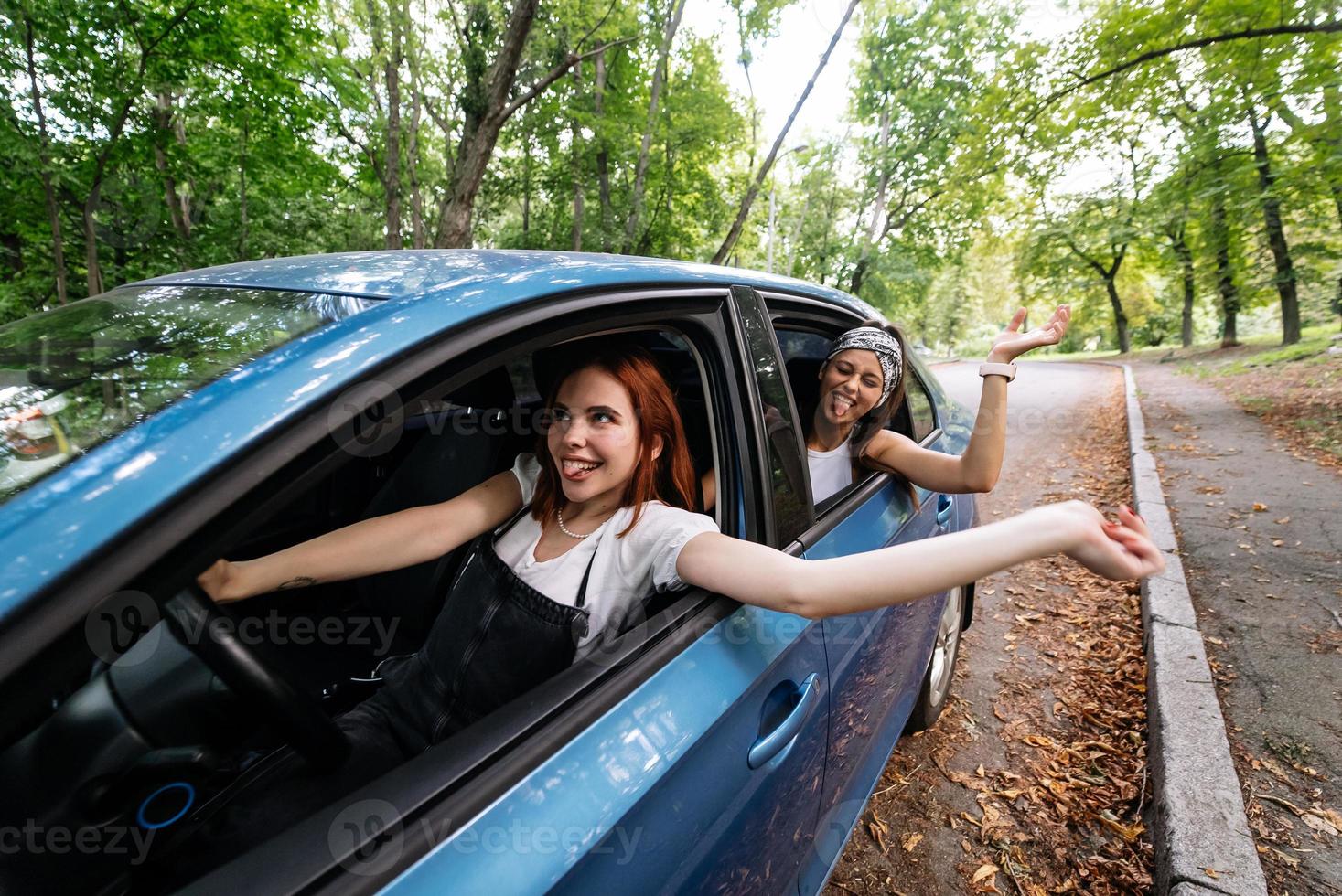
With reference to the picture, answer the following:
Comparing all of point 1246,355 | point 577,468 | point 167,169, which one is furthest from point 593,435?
point 1246,355

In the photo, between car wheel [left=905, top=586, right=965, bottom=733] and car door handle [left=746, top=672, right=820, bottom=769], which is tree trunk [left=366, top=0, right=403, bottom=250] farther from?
car door handle [left=746, top=672, right=820, bottom=769]

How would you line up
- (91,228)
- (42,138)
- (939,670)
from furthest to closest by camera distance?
(91,228), (42,138), (939,670)

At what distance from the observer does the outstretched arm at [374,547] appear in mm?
1217

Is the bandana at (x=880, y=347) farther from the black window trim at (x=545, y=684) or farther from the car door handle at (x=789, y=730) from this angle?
the car door handle at (x=789, y=730)

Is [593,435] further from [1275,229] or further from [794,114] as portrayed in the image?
[1275,229]

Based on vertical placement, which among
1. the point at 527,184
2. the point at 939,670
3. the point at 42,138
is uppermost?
the point at 527,184

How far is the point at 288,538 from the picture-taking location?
2.06m

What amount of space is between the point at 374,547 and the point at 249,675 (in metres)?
0.41

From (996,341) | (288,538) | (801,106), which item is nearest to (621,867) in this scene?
(288,538)

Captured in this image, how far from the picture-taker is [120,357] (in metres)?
0.98

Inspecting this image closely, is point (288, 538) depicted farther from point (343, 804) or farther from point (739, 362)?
point (739, 362)

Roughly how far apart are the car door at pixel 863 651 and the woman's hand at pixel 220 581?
1.26 metres

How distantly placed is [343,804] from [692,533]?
0.73 meters

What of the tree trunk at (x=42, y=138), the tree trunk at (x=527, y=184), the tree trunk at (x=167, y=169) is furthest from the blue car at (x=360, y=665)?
the tree trunk at (x=527, y=184)
